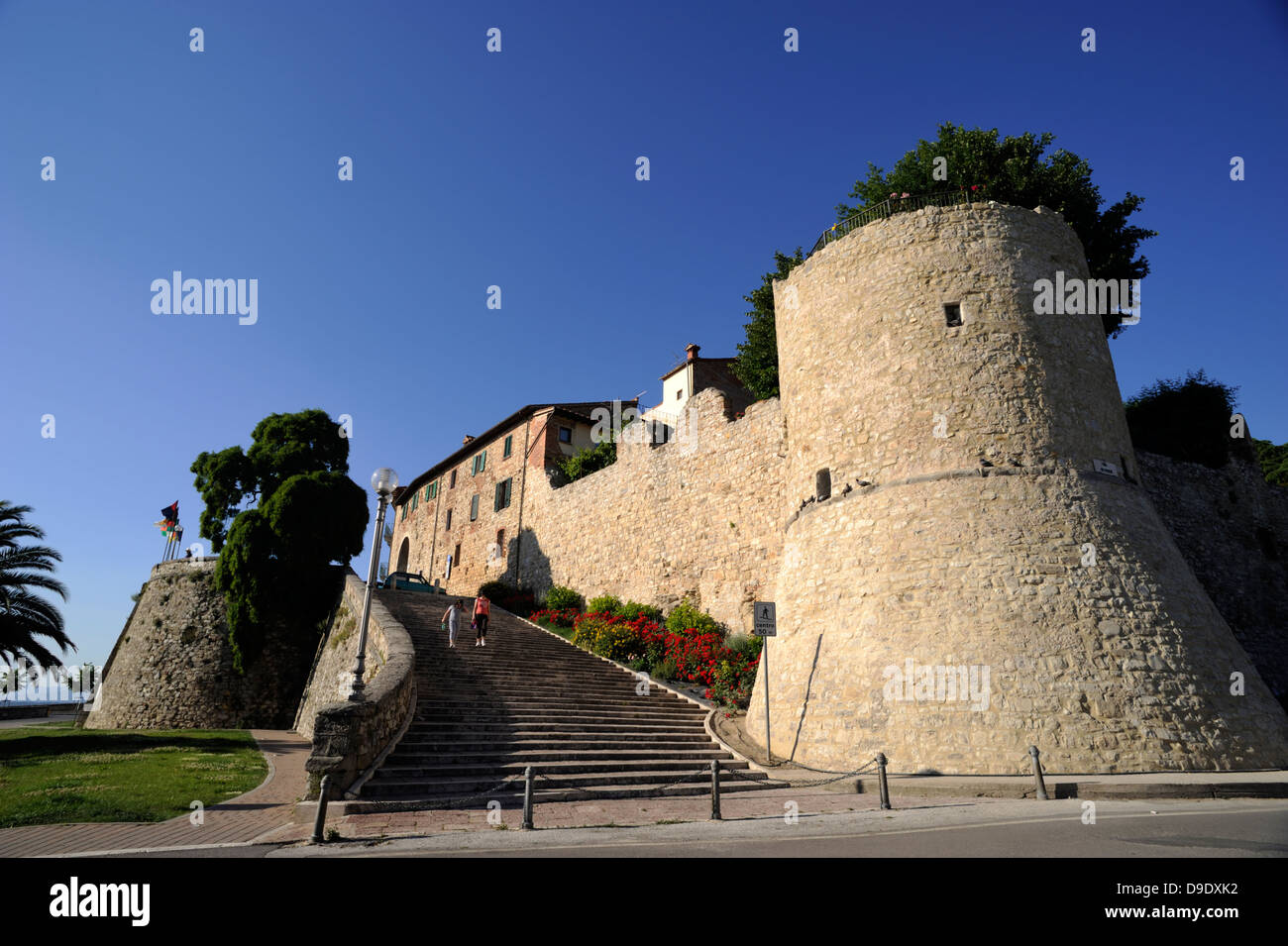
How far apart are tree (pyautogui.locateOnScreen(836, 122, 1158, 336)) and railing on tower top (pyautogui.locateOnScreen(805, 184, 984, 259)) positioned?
2.80m

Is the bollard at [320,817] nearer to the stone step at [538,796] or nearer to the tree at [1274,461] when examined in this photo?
the stone step at [538,796]

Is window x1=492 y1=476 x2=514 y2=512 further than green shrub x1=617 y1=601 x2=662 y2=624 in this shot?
Yes

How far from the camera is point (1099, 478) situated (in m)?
11.2

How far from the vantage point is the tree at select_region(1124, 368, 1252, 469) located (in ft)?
62.0

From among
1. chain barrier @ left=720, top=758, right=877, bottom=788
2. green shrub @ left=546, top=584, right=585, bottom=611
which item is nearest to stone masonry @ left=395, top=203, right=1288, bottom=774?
chain barrier @ left=720, top=758, right=877, bottom=788

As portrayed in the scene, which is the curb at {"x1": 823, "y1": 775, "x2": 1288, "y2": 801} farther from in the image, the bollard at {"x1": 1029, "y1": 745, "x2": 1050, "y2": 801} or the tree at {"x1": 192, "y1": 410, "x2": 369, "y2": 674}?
the tree at {"x1": 192, "y1": 410, "x2": 369, "y2": 674}

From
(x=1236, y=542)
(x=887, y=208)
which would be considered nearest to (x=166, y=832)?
(x=887, y=208)

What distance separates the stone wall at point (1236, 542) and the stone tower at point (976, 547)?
21.3 ft

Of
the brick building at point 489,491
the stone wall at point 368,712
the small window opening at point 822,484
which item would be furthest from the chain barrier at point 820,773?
the brick building at point 489,491

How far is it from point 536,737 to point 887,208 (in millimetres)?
12649

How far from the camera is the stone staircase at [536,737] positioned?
8.89 meters

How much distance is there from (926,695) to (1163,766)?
2.86m
